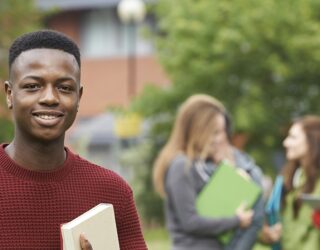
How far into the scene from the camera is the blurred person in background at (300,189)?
6.57 metres

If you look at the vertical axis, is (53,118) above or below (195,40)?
below

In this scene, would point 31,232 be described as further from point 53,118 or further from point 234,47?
point 234,47

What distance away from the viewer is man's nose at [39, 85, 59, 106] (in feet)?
8.78

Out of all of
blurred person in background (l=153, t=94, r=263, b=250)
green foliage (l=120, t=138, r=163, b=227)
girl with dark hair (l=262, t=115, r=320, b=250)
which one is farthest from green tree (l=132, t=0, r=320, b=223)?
blurred person in background (l=153, t=94, r=263, b=250)

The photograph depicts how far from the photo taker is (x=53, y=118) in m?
2.70

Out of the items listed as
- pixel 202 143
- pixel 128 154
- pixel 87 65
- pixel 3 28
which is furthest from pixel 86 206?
pixel 87 65

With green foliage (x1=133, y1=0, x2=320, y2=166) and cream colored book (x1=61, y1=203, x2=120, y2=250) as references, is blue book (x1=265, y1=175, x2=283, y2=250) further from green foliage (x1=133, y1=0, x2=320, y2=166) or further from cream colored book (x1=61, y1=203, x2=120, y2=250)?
green foliage (x1=133, y1=0, x2=320, y2=166)

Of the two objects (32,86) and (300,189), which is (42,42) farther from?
(300,189)

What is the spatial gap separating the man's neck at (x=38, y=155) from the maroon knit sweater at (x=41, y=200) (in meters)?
0.02

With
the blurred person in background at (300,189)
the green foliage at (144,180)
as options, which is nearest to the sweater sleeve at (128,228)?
the blurred person in background at (300,189)

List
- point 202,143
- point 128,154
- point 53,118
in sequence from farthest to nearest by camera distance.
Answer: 1. point 128,154
2. point 202,143
3. point 53,118

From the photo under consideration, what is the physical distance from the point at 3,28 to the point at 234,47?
4.32 metres

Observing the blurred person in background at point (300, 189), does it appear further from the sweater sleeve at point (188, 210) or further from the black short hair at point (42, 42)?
the black short hair at point (42, 42)

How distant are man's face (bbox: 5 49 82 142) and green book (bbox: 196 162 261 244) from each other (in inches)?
128
